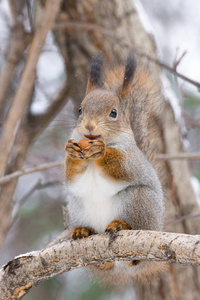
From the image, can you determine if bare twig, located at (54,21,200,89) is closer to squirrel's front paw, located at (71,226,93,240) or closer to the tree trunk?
the tree trunk

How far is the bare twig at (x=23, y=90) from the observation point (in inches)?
78.0

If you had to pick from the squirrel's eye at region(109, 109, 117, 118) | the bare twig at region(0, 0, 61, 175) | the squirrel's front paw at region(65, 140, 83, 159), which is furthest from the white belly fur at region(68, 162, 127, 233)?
the bare twig at region(0, 0, 61, 175)

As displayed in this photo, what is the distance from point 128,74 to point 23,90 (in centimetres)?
50

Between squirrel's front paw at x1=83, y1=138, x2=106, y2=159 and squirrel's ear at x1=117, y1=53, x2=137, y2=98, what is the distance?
1.34 ft

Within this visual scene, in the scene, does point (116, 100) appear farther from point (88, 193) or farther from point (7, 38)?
point (7, 38)

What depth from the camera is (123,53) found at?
9.59 ft

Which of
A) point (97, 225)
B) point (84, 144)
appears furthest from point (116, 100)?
point (97, 225)

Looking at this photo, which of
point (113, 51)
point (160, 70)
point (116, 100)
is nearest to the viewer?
point (116, 100)

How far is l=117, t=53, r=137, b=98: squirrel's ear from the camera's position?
1912mm

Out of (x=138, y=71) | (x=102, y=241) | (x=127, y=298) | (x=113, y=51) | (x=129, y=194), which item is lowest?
(x=127, y=298)

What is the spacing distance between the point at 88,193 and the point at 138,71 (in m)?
0.76

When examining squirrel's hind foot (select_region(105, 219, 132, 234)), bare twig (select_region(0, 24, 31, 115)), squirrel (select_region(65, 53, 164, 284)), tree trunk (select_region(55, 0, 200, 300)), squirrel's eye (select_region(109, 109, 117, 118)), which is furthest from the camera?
tree trunk (select_region(55, 0, 200, 300))

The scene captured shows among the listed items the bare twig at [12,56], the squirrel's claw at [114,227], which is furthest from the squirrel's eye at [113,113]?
the bare twig at [12,56]

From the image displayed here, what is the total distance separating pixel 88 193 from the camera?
178cm
